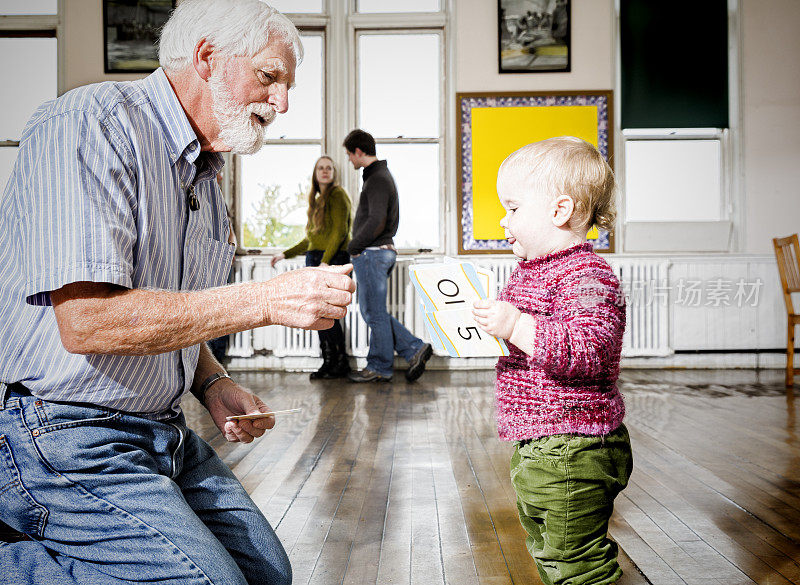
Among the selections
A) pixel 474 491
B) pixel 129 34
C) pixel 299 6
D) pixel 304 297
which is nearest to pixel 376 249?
pixel 299 6

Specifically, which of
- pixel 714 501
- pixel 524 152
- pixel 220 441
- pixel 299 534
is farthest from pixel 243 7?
pixel 220 441

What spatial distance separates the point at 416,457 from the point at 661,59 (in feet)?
15.2

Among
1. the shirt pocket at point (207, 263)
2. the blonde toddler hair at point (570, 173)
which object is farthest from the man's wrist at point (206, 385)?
the blonde toddler hair at point (570, 173)

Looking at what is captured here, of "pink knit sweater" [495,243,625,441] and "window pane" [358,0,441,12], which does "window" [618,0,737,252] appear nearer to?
"window pane" [358,0,441,12]

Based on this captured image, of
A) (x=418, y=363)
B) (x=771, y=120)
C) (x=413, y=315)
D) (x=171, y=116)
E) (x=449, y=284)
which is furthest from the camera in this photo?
(x=771, y=120)

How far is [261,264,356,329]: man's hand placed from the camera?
1.02 metres

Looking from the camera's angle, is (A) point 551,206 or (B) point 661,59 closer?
A: (A) point 551,206

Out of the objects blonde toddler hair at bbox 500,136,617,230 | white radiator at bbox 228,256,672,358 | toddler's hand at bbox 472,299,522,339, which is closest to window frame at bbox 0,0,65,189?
A: white radiator at bbox 228,256,672,358

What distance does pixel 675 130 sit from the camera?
605 centimetres

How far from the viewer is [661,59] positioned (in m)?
5.96

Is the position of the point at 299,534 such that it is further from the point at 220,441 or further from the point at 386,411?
the point at 386,411

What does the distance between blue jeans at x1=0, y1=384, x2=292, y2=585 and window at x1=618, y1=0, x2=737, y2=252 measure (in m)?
5.54

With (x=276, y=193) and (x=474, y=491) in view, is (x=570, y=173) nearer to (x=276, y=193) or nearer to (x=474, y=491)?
(x=474, y=491)

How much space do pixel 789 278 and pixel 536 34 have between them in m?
2.82
